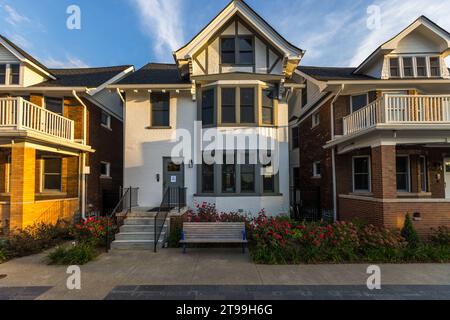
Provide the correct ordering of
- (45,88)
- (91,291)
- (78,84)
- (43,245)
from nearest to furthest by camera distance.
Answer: (91,291) < (43,245) < (45,88) < (78,84)

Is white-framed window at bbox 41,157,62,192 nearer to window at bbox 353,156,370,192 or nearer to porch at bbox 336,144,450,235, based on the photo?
porch at bbox 336,144,450,235

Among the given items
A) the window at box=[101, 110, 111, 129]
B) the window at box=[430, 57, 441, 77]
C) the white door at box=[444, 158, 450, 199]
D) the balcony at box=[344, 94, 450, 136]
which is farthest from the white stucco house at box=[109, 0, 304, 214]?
the white door at box=[444, 158, 450, 199]

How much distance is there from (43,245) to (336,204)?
11.9 metres

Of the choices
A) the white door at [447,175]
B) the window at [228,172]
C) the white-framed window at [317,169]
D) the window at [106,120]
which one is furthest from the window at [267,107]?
the window at [106,120]

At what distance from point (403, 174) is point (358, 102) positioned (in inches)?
157

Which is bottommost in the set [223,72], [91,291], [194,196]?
[91,291]

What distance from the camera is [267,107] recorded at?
1163cm

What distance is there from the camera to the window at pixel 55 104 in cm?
1172

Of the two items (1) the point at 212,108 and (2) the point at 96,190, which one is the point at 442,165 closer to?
(1) the point at 212,108

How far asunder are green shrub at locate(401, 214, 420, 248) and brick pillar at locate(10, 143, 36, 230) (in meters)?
12.8

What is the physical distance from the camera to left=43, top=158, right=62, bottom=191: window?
463 inches

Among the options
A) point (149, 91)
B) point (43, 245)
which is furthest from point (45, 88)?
point (43, 245)

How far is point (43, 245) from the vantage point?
26.9 feet

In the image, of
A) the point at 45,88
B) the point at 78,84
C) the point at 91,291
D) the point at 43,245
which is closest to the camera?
the point at 91,291
